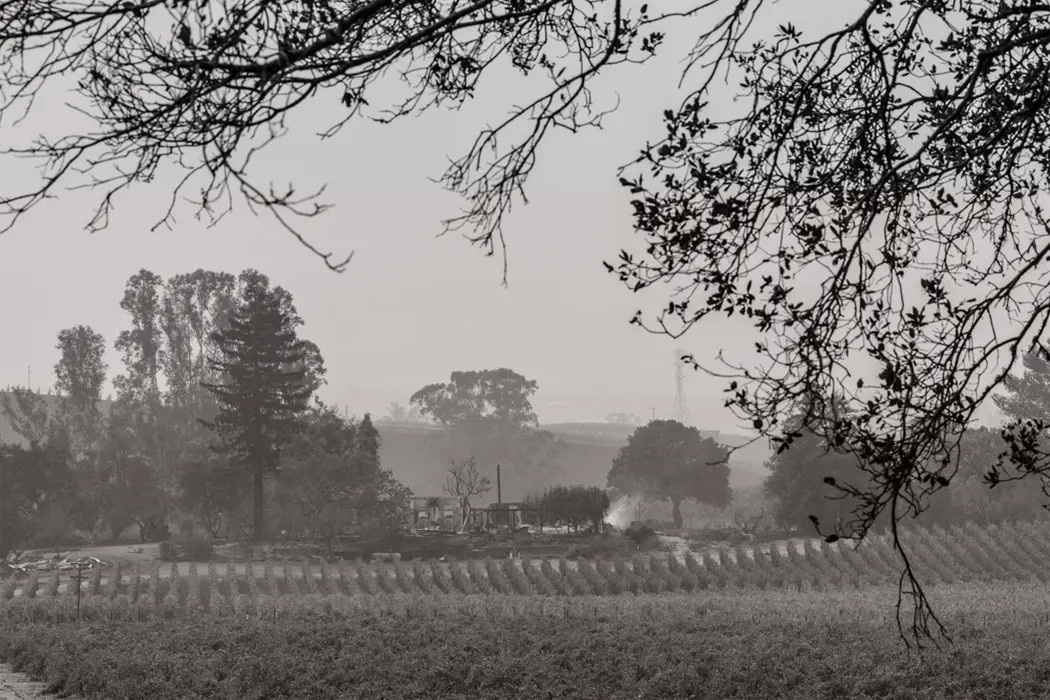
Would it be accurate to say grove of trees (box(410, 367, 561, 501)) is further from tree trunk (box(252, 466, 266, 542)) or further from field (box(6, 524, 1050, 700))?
field (box(6, 524, 1050, 700))

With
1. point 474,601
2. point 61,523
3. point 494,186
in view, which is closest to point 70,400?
point 61,523

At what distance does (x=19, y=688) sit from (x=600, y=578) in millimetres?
13769

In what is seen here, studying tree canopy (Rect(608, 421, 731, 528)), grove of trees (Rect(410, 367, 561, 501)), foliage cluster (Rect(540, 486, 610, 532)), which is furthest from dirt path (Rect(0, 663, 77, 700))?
grove of trees (Rect(410, 367, 561, 501))

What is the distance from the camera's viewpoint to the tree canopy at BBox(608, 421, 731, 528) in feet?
171

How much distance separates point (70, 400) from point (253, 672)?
48005 mm

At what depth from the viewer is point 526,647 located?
42.6 ft

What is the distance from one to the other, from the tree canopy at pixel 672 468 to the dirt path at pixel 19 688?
38.8 m

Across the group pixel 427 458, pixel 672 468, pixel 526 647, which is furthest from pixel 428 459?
pixel 526 647

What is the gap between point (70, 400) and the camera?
184 ft

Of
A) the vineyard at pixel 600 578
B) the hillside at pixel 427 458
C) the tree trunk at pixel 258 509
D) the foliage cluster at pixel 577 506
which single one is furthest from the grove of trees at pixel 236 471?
the hillside at pixel 427 458

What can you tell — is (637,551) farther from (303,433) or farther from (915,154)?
(915,154)

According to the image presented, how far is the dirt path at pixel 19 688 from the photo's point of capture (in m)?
12.5

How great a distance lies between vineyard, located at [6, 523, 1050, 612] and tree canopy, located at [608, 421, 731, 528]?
22488 millimetres

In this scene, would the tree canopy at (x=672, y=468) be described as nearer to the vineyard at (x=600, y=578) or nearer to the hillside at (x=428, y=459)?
the vineyard at (x=600, y=578)
